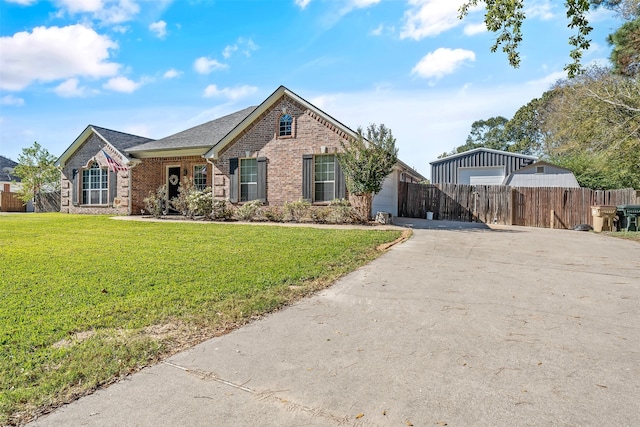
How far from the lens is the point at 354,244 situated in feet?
26.2

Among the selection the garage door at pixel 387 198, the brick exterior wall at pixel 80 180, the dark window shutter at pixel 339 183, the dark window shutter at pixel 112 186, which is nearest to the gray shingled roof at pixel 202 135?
the dark window shutter at pixel 112 186

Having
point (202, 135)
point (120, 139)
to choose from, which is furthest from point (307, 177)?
point (120, 139)

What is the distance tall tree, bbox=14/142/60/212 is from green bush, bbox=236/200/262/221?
1853 cm

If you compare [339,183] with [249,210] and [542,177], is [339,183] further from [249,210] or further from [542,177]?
[542,177]

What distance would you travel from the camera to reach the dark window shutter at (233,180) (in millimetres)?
15640

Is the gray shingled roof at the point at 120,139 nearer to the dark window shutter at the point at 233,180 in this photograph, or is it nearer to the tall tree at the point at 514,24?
the dark window shutter at the point at 233,180

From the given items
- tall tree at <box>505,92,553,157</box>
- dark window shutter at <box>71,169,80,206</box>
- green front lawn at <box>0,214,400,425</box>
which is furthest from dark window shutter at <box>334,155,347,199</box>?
tall tree at <box>505,92,553,157</box>

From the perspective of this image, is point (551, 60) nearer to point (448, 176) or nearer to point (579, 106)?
point (579, 106)

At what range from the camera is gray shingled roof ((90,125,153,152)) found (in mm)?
18812

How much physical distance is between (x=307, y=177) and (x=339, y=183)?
142cm

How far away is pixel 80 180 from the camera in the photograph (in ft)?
65.2

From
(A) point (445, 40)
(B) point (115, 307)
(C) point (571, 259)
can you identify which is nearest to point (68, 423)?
(B) point (115, 307)

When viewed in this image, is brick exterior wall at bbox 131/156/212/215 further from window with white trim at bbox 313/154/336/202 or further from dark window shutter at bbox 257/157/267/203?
window with white trim at bbox 313/154/336/202

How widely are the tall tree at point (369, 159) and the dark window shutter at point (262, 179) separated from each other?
3.94m
